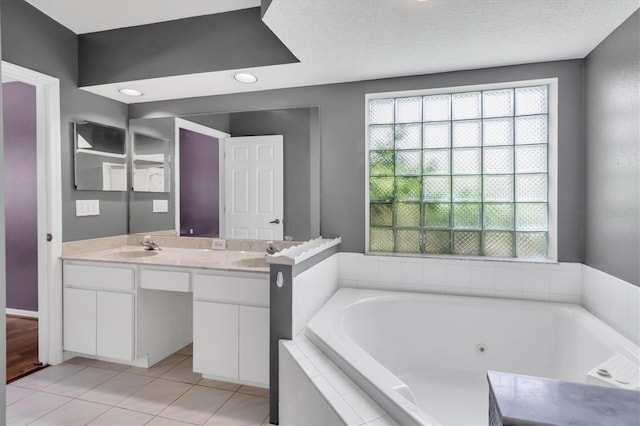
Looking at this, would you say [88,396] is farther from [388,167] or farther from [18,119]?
[18,119]

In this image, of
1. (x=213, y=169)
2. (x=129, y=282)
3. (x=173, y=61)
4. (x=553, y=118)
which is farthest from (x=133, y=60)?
(x=553, y=118)

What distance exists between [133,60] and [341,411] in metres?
2.75

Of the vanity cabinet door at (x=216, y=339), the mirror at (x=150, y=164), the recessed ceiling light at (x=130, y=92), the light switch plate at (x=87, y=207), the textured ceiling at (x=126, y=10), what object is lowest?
the vanity cabinet door at (x=216, y=339)

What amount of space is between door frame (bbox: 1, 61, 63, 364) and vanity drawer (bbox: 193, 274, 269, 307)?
4.00 feet

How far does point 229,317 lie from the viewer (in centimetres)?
222

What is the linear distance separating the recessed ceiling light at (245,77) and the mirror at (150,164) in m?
1.08

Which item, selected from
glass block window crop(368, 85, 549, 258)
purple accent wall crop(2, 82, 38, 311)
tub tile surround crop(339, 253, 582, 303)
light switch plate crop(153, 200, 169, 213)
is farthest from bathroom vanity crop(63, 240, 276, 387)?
Answer: purple accent wall crop(2, 82, 38, 311)

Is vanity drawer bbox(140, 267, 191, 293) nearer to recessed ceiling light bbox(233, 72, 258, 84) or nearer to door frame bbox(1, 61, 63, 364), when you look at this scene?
door frame bbox(1, 61, 63, 364)

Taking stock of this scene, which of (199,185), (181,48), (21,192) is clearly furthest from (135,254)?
(21,192)

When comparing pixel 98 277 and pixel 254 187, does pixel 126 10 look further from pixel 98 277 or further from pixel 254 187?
pixel 98 277

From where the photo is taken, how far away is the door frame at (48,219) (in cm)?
259

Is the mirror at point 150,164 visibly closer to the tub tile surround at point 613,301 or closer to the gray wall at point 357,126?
the gray wall at point 357,126

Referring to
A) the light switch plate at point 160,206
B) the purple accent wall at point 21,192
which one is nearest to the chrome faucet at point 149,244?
the light switch plate at point 160,206

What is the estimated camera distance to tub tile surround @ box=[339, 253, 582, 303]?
2.27 m
